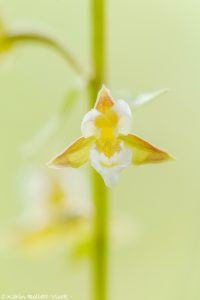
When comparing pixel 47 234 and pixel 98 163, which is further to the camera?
pixel 47 234

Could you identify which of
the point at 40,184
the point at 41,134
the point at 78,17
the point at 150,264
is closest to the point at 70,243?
A: the point at 40,184

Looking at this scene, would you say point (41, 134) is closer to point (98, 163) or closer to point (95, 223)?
point (95, 223)

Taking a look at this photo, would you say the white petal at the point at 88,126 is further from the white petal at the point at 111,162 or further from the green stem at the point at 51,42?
the green stem at the point at 51,42

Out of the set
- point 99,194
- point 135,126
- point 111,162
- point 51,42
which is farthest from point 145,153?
point 135,126

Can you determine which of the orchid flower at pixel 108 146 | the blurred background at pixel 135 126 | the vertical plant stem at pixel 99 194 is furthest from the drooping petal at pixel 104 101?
the blurred background at pixel 135 126

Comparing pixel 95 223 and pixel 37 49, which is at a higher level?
pixel 37 49

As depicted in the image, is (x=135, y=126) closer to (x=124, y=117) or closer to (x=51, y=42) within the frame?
(x=51, y=42)
